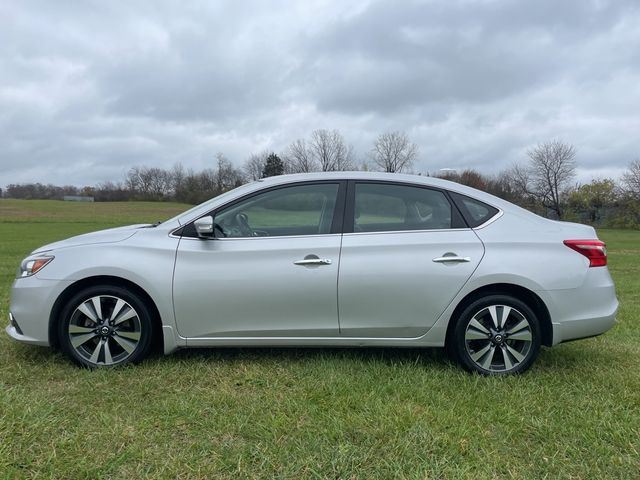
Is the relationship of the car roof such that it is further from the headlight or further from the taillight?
the headlight

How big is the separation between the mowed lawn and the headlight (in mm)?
716

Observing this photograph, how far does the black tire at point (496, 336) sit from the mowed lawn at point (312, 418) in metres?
0.12

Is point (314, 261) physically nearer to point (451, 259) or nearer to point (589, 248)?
point (451, 259)

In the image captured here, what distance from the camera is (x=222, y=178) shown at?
69938 mm

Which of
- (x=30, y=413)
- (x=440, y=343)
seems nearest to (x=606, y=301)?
(x=440, y=343)

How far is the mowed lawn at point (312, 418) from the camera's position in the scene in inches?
95.6

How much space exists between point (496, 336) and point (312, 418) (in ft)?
5.07

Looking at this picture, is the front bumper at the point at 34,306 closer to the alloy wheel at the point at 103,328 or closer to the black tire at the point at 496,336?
the alloy wheel at the point at 103,328

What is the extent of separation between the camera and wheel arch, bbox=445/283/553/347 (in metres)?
3.56

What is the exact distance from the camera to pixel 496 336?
355 cm

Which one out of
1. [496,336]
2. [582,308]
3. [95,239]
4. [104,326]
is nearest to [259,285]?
[104,326]

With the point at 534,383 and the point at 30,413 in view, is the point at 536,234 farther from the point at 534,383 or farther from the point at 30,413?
the point at 30,413

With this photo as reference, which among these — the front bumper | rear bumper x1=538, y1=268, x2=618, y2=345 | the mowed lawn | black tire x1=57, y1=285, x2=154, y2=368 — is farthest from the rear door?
the front bumper

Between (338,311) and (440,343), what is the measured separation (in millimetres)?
814
